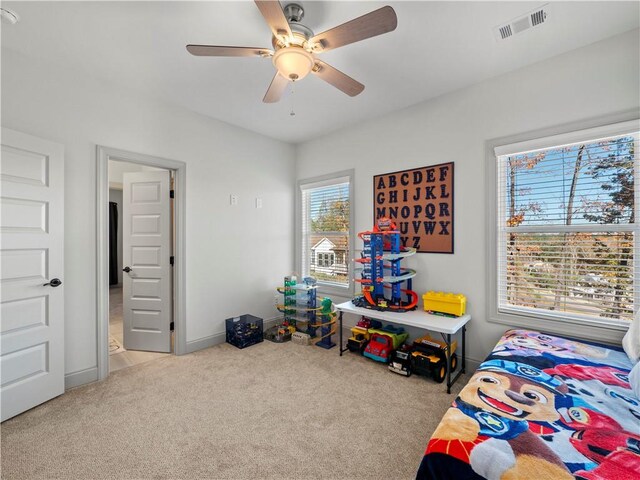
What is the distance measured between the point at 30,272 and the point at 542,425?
338 centimetres

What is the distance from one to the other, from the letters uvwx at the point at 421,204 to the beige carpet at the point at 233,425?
1.37 meters

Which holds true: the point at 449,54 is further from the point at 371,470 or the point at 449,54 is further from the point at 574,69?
the point at 371,470

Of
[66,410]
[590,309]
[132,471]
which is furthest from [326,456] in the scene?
[590,309]

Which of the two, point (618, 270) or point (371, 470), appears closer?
point (371, 470)

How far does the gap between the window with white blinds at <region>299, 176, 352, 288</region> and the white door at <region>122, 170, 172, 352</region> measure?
1.91 m

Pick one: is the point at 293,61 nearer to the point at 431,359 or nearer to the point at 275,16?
the point at 275,16

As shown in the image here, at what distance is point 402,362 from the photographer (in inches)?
106

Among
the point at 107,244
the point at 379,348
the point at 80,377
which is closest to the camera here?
the point at 80,377

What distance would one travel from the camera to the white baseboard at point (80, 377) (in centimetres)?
244

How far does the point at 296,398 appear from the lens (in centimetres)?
231

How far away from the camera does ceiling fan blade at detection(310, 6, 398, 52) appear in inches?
54.6

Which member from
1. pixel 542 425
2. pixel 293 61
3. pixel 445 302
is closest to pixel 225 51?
pixel 293 61

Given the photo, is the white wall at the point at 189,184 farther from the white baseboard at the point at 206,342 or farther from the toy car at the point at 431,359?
the toy car at the point at 431,359

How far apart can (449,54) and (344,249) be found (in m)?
2.45
